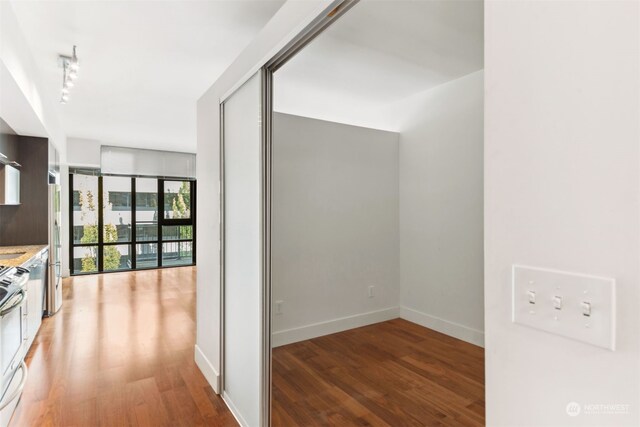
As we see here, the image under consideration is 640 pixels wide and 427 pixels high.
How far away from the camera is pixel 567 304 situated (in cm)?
65

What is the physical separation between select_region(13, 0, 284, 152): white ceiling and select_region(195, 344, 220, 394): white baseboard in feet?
8.00

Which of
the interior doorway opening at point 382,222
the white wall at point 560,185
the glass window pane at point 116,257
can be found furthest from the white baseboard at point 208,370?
the glass window pane at point 116,257

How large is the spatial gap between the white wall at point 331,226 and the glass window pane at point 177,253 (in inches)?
202

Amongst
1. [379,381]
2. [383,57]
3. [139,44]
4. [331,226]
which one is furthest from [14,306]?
[383,57]

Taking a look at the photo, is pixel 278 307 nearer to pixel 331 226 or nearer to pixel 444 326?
pixel 331 226

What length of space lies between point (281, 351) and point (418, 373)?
1.25 m

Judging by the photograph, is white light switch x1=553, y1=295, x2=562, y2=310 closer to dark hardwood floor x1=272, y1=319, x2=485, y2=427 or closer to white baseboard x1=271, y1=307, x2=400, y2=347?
dark hardwood floor x1=272, y1=319, x2=485, y2=427

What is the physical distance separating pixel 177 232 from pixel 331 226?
17.1 ft

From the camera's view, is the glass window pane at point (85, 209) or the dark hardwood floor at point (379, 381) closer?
the dark hardwood floor at point (379, 381)

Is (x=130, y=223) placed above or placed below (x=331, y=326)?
above

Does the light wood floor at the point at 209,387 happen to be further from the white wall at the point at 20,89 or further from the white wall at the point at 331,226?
the white wall at the point at 20,89

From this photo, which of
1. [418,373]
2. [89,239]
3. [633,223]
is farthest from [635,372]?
[89,239]

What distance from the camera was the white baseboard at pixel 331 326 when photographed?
3.48 m

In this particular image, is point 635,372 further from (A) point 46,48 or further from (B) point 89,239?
(B) point 89,239
